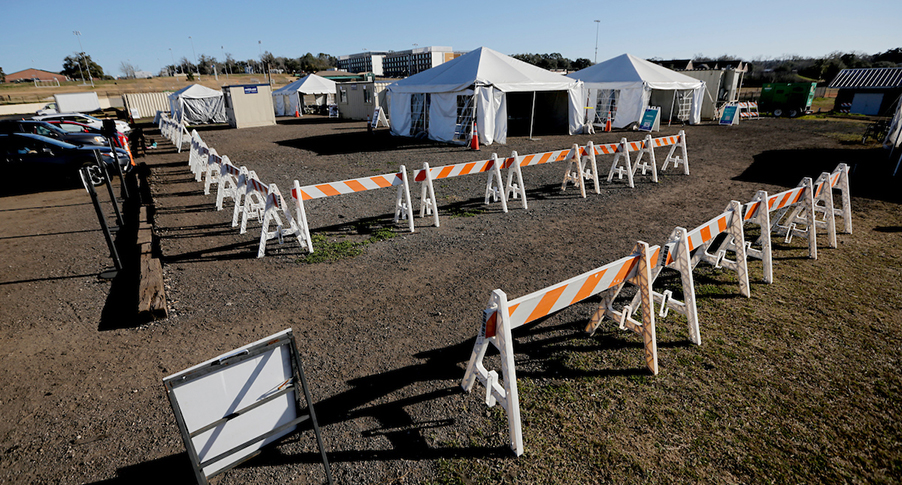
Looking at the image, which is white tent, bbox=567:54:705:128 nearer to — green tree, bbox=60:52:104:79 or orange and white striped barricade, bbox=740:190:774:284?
orange and white striped barricade, bbox=740:190:774:284

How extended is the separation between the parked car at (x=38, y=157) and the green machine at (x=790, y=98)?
3772 centimetres

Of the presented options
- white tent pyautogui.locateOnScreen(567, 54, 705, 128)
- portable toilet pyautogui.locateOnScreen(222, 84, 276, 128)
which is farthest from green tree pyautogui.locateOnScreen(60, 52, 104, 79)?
white tent pyautogui.locateOnScreen(567, 54, 705, 128)

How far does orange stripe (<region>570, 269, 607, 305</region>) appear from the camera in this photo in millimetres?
3586

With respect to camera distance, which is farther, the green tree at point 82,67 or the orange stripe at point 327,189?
the green tree at point 82,67

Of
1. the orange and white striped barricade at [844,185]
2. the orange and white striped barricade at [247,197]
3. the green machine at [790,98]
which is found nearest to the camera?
the orange and white striped barricade at [844,185]

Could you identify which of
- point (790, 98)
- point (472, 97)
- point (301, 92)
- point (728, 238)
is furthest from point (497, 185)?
point (301, 92)

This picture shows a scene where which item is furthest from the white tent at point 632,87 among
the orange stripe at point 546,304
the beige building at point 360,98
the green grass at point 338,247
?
the orange stripe at point 546,304

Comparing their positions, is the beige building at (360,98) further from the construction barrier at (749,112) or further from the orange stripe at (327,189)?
the construction barrier at (749,112)

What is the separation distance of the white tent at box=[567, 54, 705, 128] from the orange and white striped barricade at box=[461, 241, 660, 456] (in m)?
21.4

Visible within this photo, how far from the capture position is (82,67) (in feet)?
291

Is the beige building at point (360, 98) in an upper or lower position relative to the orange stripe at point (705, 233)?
upper

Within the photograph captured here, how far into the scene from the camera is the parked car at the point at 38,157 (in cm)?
1170

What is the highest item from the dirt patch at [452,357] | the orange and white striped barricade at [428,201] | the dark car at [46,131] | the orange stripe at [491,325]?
the dark car at [46,131]

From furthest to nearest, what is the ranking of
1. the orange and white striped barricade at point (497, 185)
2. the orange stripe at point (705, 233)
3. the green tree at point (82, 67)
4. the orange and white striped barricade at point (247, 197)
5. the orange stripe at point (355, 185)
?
the green tree at point (82, 67), the orange and white striped barricade at point (497, 185), the orange and white striped barricade at point (247, 197), the orange stripe at point (355, 185), the orange stripe at point (705, 233)
